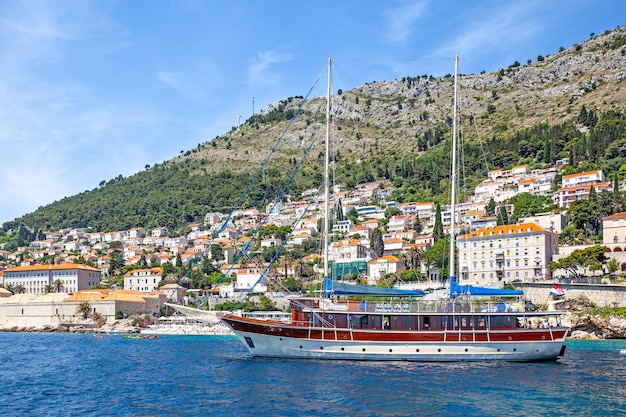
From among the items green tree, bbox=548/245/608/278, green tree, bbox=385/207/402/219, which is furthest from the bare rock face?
green tree, bbox=385/207/402/219

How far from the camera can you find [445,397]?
Result: 1988 centimetres

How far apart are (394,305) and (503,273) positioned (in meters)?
40.7

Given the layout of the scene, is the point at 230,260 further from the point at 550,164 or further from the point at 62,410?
the point at 62,410

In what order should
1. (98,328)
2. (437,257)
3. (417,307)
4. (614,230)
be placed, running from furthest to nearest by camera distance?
(437,257) → (98,328) → (614,230) → (417,307)

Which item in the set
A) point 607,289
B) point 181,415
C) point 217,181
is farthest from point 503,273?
point 217,181

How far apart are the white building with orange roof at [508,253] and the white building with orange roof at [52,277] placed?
56496 mm

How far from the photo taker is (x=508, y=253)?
6581 cm

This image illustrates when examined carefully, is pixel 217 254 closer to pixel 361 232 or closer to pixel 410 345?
pixel 361 232

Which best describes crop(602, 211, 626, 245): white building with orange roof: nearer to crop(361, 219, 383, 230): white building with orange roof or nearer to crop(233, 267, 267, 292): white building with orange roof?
crop(361, 219, 383, 230): white building with orange roof

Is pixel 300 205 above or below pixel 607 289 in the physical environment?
above

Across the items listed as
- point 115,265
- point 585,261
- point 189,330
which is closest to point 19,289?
point 115,265

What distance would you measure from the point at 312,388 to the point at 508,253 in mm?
49199

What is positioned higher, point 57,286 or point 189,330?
point 57,286

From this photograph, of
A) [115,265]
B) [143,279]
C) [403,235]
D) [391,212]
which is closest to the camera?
[403,235]
